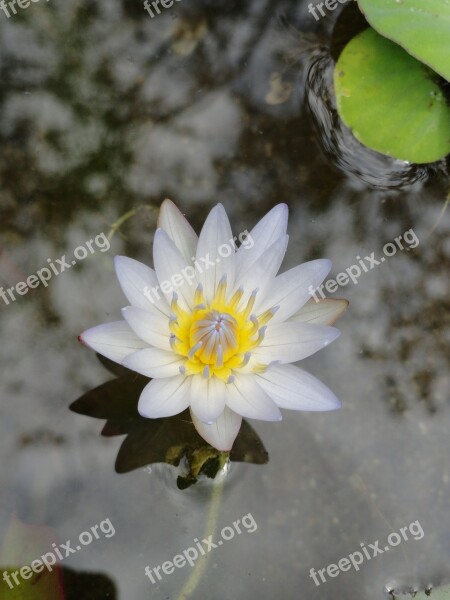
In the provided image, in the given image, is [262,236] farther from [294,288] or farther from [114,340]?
[114,340]

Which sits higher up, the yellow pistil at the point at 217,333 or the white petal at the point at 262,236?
the white petal at the point at 262,236

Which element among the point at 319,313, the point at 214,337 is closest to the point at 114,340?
the point at 214,337

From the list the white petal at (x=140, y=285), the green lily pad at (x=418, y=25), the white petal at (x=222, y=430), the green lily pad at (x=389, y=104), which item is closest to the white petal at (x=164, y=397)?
the white petal at (x=222, y=430)

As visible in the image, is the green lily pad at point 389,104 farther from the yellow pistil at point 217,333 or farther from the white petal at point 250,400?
the white petal at point 250,400

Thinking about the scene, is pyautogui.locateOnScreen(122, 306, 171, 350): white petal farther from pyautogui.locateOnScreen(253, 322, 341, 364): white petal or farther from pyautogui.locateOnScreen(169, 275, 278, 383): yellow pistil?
pyautogui.locateOnScreen(253, 322, 341, 364): white petal

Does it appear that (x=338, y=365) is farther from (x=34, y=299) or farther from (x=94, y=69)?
(x=94, y=69)

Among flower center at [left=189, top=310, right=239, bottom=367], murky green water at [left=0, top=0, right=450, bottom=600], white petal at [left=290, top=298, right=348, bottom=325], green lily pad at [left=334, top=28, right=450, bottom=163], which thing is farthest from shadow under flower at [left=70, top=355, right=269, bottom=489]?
green lily pad at [left=334, top=28, right=450, bottom=163]

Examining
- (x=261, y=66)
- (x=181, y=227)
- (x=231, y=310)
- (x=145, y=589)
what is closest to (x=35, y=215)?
(x=181, y=227)

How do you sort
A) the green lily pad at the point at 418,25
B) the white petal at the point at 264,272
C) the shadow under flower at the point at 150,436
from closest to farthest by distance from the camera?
the white petal at the point at 264,272
the shadow under flower at the point at 150,436
the green lily pad at the point at 418,25
